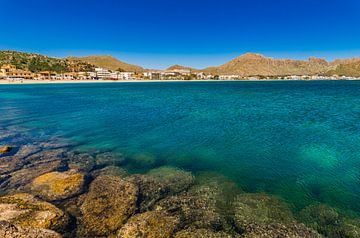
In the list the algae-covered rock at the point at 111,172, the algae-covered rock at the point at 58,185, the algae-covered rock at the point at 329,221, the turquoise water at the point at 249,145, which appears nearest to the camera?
the algae-covered rock at the point at 329,221

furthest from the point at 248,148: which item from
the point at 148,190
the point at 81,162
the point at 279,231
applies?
the point at 81,162

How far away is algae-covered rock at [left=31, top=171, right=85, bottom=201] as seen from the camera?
10.5 meters

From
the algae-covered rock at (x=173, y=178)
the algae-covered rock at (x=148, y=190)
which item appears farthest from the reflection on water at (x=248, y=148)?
the algae-covered rock at (x=148, y=190)

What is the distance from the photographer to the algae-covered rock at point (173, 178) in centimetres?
1165

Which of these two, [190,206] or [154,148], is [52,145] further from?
[190,206]

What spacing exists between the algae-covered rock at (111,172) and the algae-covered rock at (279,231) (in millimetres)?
7406

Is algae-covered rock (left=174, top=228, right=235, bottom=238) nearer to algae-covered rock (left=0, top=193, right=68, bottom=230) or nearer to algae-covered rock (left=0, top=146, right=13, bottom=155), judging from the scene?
algae-covered rock (left=0, top=193, right=68, bottom=230)

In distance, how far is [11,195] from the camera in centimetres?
1012

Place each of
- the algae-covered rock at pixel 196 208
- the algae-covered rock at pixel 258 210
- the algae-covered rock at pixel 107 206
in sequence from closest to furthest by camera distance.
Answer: the algae-covered rock at pixel 107 206, the algae-covered rock at pixel 196 208, the algae-covered rock at pixel 258 210

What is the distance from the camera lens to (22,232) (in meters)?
7.62

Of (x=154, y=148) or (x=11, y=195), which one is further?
(x=154, y=148)

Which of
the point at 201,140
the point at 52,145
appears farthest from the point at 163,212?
the point at 52,145

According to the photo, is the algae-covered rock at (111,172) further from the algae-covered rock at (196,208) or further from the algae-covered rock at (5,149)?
the algae-covered rock at (5,149)

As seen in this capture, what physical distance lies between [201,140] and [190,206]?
1072cm
